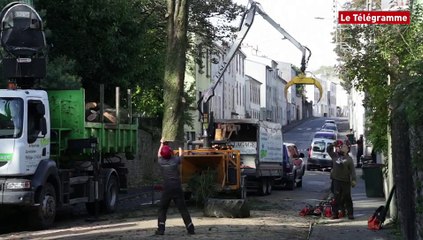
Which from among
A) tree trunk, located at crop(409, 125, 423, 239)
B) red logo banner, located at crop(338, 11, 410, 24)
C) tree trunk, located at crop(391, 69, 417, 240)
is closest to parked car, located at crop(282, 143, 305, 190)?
red logo banner, located at crop(338, 11, 410, 24)

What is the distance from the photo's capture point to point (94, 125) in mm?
16625

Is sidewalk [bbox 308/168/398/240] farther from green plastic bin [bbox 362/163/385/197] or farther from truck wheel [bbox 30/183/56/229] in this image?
truck wheel [bbox 30/183/56/229]

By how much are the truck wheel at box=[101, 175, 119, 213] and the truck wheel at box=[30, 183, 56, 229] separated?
3172 millimetres

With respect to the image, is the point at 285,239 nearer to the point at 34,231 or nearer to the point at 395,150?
the point at 395,150

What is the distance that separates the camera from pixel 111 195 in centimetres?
1825

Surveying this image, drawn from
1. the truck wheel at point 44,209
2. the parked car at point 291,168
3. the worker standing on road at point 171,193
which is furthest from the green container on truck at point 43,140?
the parked car at point 291,168

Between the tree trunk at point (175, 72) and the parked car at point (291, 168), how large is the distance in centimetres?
835

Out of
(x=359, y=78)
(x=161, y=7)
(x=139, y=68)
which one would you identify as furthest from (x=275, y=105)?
(x=359, y=78)

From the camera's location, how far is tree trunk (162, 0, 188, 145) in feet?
65.8

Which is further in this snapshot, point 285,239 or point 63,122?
point 63,122

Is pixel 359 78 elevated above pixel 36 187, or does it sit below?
above

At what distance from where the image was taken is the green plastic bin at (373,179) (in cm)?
2014

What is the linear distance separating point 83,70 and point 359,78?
37.7 feet

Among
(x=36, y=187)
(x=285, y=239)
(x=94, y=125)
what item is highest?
(x=94, y=125)
